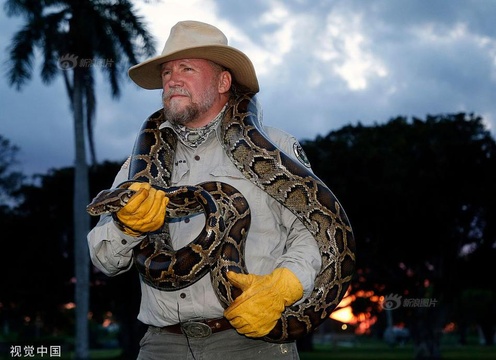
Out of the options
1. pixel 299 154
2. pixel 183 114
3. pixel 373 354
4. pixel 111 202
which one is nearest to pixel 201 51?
pixel 183 114

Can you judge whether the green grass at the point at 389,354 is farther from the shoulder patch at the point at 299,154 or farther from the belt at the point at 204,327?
the belt at the point at 204,327

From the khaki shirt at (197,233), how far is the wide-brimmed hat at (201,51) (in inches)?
23.4

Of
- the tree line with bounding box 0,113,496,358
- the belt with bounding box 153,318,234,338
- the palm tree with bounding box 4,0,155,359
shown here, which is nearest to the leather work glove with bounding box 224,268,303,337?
the belt with bounding box 153,318,234,338

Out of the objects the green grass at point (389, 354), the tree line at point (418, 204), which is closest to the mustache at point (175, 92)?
the tree line at point (418, 204)

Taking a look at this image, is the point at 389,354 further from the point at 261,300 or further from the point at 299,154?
the point at 261,300

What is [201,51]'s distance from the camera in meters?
5.39

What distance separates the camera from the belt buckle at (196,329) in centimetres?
483

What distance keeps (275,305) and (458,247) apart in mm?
32019

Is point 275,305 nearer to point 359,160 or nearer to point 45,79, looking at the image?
point 45,79

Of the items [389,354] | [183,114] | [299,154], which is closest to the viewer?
[183,114]

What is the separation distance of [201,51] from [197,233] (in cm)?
140

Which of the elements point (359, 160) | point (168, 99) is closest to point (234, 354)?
point (168, 99)

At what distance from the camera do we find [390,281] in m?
35.2

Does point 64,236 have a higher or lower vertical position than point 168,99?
higher
